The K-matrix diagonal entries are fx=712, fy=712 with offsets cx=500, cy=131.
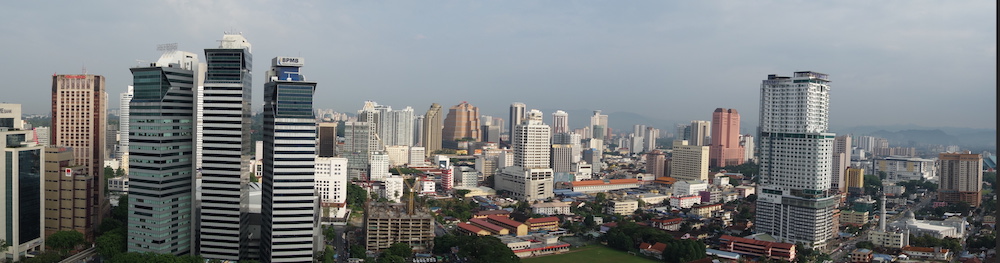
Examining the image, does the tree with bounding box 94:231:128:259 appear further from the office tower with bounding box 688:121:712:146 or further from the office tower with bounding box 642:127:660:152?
the office tower with bounding box 642:127:660:152

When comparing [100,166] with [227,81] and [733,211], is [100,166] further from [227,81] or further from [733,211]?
[733,211]

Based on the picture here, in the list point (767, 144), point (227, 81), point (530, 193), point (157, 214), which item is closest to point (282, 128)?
point (227, 81)

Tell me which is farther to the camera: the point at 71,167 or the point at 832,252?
the point at 832,252

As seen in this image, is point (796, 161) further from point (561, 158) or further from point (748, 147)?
point (748, 147)

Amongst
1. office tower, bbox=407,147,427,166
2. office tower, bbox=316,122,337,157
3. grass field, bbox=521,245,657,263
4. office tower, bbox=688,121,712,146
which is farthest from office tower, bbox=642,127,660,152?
grass field, bbox=521,245,657,263

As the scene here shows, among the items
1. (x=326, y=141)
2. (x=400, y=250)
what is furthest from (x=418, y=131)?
(x=400, y=250)

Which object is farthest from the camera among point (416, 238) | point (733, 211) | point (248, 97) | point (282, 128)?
point (733, 211)

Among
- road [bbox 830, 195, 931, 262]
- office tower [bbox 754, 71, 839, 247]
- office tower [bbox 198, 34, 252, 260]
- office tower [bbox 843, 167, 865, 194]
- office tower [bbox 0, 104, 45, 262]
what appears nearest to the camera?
office tower [bbox 198, 34, 252, 260]
